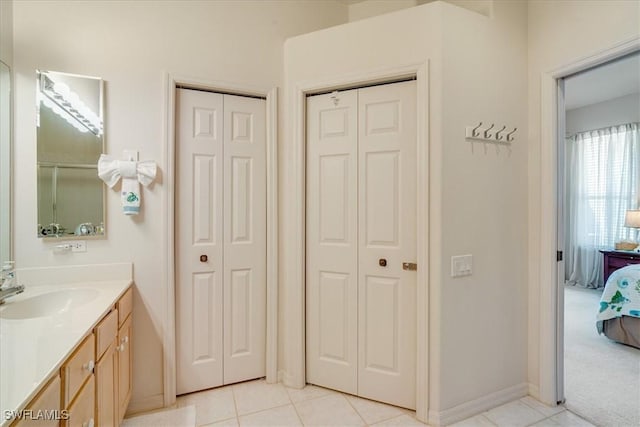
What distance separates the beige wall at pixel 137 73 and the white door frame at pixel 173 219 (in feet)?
0.12

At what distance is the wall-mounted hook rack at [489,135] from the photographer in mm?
1972

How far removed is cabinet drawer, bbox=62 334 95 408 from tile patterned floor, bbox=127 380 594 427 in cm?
96

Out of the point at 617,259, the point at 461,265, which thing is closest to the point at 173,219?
the point at 461,265

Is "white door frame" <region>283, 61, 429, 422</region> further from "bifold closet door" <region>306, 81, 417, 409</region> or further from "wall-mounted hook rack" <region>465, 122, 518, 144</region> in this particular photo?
"wall-mounted hook rack" <region>465, 122, 518, 144</region>

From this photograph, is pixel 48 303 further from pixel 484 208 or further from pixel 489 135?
pixel 489 135

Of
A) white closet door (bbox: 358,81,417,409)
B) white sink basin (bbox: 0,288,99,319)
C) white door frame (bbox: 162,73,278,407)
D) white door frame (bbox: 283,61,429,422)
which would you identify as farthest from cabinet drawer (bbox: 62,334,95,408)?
white closet door (bbox: 358,81,417,409)

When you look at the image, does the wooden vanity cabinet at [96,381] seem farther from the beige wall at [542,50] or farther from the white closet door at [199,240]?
the beige wall at [542,50]

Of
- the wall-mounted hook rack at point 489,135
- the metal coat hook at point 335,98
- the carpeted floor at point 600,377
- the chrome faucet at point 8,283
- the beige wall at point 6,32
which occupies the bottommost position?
the carpeted floor at point 600,377

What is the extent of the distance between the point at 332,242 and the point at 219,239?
818 mm

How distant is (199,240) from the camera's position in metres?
2.20

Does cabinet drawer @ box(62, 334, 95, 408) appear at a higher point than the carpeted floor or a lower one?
higher

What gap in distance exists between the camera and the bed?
2.80 meters

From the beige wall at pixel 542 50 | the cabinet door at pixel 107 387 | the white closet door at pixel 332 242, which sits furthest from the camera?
the white closet door at pixel 332 242

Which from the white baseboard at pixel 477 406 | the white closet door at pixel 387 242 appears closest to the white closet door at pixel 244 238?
the white closet door at pixel 387 242
